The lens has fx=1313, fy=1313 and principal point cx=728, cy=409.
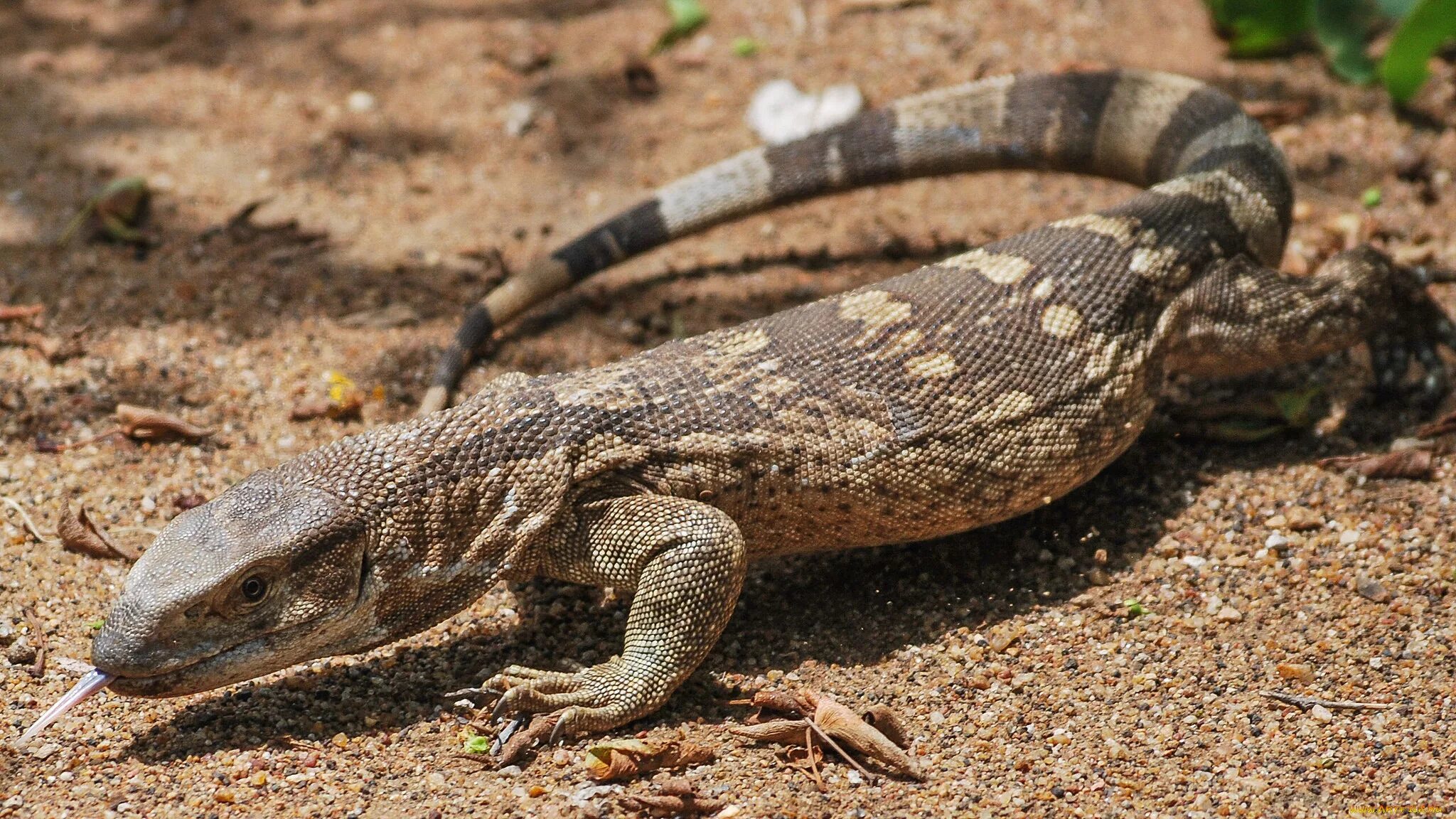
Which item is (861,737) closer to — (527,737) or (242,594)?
(527,737)

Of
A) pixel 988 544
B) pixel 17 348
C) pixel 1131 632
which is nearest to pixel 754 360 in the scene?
pixel 988 544

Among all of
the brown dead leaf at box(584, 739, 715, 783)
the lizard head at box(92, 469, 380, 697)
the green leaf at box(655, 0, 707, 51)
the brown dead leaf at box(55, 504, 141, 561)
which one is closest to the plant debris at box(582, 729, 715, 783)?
the brown dead leaf at box(584, 739, 715, 783)

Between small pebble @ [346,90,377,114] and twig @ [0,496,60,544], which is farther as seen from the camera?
small pebble @ [346,90,377,114]

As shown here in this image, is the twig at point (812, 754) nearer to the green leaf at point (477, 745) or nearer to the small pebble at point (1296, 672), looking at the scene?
the green leaf at point (477, 745)

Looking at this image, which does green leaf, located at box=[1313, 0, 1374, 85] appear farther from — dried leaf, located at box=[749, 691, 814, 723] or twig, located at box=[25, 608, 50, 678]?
twig, located at box=[25, 608, 50, 678]

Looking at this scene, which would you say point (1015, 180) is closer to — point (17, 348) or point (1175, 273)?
point (1175, 273)

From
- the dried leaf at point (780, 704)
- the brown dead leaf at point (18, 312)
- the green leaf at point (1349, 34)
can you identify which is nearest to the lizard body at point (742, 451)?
the dried leaf at point (780, 704)
